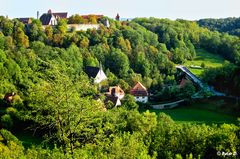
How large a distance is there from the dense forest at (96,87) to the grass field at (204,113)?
374 centimetres

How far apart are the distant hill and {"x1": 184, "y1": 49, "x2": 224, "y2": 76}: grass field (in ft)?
78.3

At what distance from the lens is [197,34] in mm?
83312

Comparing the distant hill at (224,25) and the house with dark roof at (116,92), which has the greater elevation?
the distant hill at (224,25)

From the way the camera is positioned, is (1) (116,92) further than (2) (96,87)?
Yes

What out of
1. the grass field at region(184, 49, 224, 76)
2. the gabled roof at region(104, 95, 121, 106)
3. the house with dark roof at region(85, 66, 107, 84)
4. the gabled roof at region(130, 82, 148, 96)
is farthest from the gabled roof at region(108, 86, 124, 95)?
the grass field at region(184, 49, 224, 76)

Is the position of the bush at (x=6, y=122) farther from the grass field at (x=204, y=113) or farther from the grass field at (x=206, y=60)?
the grass field at (x=206, y=60)

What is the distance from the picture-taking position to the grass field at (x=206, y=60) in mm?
67762

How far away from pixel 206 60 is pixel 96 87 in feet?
192

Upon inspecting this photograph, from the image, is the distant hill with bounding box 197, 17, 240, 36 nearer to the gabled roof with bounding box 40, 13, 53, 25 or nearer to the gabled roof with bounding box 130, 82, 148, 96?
the gabled roof with bounding box 40, 13, 53, 25

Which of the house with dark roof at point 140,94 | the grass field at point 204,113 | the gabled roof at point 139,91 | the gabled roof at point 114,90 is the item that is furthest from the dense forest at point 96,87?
the grass field at point 204,113

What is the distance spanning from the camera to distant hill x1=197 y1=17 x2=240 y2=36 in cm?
10318

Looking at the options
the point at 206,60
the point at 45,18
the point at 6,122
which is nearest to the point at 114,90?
the point at 6,122

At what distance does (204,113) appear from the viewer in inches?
1663

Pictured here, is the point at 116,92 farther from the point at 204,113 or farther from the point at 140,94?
the point at 204,113
